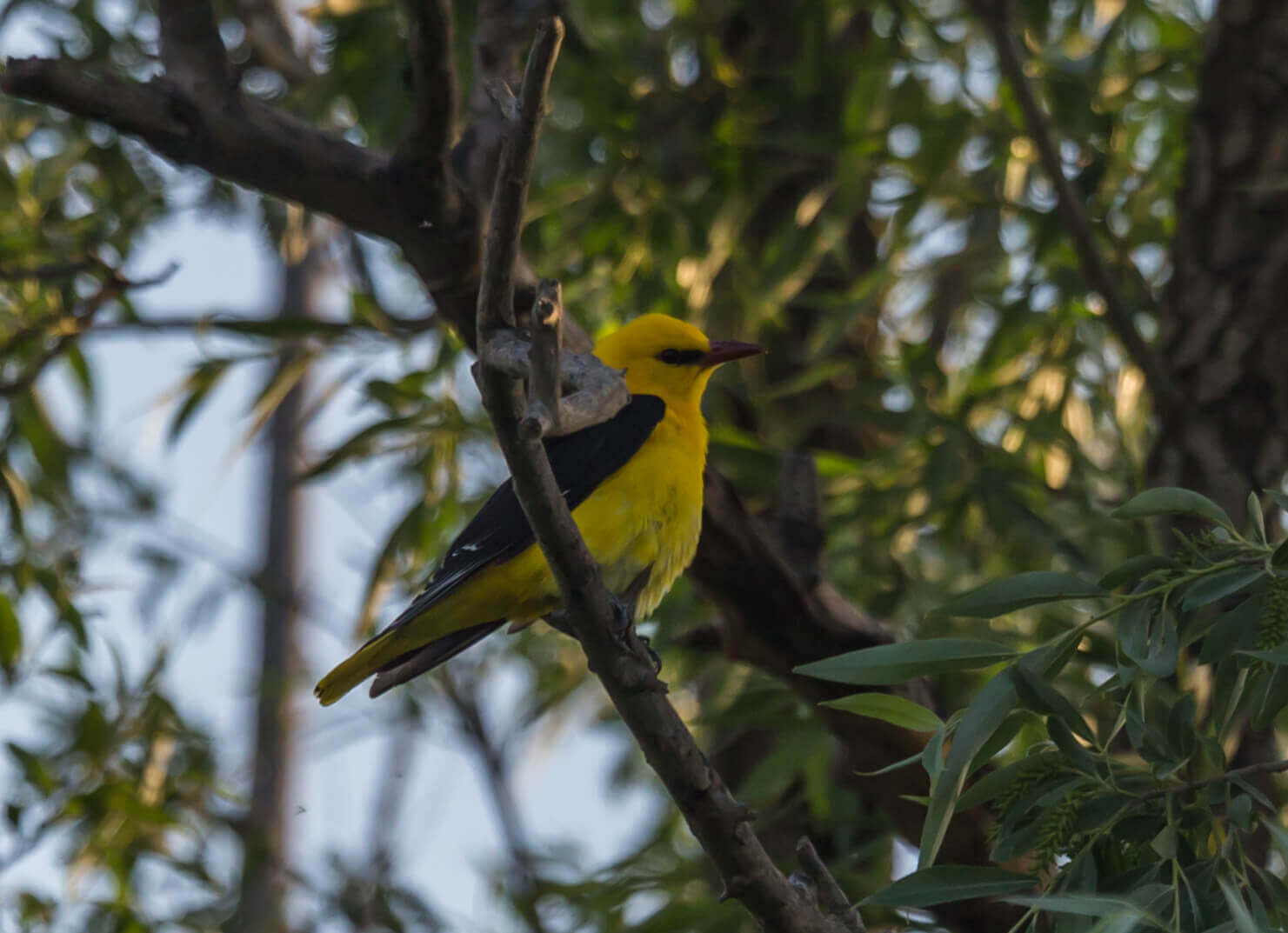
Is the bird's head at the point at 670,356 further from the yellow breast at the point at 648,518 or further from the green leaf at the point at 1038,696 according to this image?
the green leaf at the point at 1038,696

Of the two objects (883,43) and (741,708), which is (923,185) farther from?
(741,708)

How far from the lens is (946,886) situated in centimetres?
153

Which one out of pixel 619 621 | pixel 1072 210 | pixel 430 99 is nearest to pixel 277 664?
pixel 1072 210

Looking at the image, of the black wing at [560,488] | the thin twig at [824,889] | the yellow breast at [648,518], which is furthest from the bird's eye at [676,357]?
the thin twig at [824,889]

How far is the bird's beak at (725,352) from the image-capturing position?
3129mm

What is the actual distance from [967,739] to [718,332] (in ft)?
8.20

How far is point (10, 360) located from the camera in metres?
3.51

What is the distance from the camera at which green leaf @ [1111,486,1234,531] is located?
1.44 meters

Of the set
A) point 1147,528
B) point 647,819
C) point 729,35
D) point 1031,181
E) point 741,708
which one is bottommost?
point 647,819

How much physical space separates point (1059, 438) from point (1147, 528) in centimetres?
45

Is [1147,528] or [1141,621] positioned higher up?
[1141,621]

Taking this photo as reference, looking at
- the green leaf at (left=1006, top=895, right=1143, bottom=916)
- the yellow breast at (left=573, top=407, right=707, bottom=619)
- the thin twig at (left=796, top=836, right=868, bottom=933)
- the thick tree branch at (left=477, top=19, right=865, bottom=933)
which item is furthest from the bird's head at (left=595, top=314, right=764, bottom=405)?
the green leaf at (left=1006, top=895, right=1143, bottom=916)

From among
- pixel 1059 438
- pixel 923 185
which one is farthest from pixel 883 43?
pixel 1059 438

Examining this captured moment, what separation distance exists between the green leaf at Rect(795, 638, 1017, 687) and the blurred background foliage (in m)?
1.46
